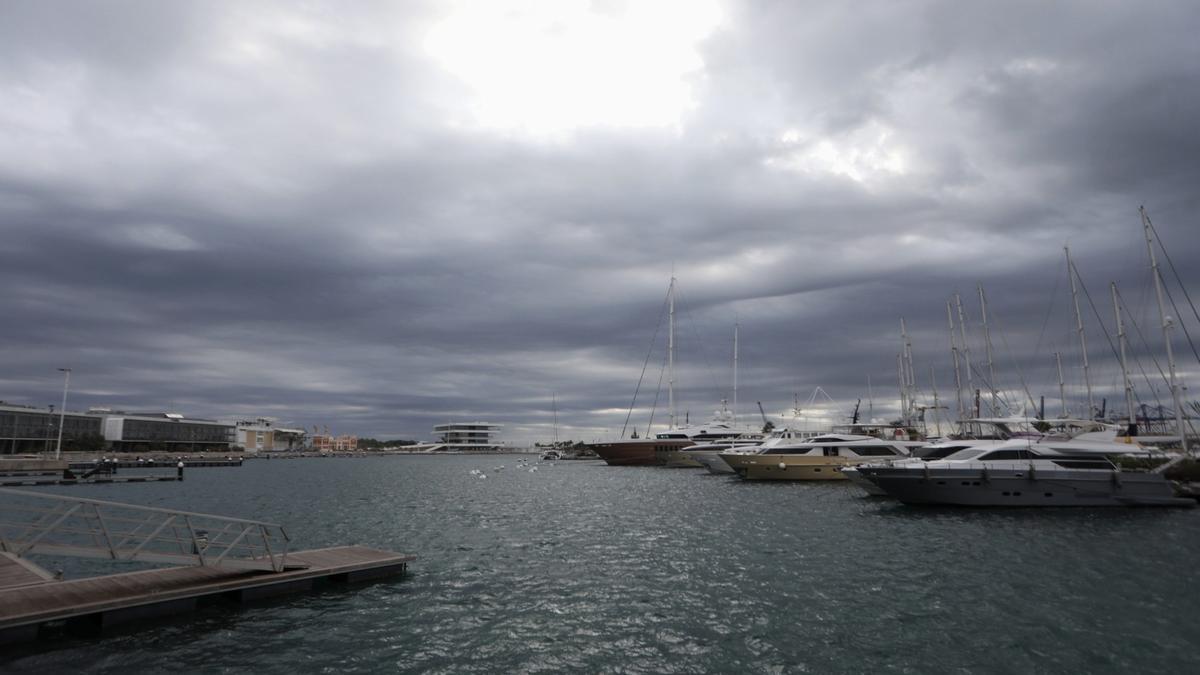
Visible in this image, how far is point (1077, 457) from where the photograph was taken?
43594 millimetres

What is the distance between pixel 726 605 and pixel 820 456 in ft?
163

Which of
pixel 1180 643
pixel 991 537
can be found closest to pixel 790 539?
pixel 991 537

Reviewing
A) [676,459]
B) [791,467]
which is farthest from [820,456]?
[676,459]

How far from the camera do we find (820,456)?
2613 inches

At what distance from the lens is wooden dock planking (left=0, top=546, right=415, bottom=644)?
16109mm

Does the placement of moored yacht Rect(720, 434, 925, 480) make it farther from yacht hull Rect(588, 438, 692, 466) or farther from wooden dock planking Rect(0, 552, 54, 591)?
wooden dock planking Rect(0, 552, 54, 591)

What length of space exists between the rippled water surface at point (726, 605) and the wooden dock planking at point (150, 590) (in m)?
0.63

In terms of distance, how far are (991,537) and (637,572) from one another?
18.6 meters

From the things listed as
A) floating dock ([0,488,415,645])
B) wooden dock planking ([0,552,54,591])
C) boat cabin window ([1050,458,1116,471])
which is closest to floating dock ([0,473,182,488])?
wooden dock planking ([0,552,54,591])

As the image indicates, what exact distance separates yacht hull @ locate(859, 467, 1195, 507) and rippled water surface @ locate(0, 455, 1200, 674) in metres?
2.97

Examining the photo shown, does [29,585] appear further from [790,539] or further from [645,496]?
[645,496]

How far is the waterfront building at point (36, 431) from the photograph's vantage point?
155 meters

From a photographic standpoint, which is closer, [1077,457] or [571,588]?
[571,588]

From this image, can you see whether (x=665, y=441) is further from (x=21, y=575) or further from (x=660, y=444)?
(x=21, y=575)
